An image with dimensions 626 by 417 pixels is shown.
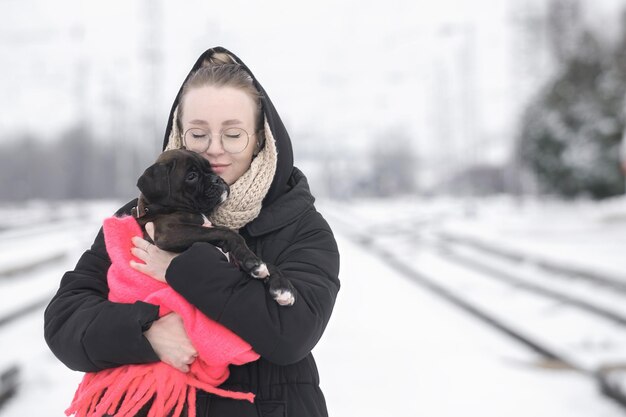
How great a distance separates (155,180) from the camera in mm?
1876

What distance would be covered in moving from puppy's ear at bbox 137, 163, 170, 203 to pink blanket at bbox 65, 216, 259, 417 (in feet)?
0.77

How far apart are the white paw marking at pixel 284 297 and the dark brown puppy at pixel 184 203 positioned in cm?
10

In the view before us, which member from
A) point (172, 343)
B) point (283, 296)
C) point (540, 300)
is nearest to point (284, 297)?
point (283, 296)

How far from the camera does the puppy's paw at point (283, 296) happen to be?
1.67 m

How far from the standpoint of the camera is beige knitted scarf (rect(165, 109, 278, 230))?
74.0 inches

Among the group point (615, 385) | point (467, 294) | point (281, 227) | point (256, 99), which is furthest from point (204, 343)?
point (467, 294)

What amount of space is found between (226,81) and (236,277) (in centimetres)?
58

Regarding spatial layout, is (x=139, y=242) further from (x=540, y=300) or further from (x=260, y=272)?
(x=540, y=300)

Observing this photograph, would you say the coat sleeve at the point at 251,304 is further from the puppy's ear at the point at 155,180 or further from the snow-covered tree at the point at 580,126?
the snow-covered tree at the point at 580,126

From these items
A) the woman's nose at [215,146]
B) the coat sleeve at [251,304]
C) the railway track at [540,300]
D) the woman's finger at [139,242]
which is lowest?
the railway track at [540,300]

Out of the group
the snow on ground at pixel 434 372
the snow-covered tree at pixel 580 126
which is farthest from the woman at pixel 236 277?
the snow-covered tree at pixel 580 126

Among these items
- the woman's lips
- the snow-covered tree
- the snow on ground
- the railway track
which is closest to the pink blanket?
the woman's lips

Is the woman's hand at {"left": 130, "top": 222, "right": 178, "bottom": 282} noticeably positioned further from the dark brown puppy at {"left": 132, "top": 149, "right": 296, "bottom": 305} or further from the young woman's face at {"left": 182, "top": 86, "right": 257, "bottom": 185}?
the young woman's face at {"left": 182, "top": 86, "right": 257, "bottom": 185}

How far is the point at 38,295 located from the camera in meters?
10.4
